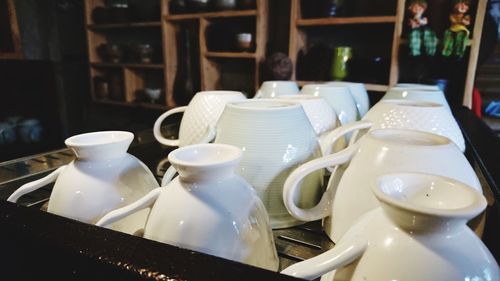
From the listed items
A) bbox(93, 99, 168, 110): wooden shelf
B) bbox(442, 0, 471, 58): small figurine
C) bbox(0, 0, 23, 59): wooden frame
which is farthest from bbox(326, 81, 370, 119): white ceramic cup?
bbox(0, 0, 23, 59): wooden frame

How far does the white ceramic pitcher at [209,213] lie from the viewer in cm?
31

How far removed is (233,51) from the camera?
1.86 m

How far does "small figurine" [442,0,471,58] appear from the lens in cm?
129

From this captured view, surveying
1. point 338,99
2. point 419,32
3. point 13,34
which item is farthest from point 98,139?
point 13,34

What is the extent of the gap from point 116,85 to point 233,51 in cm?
98

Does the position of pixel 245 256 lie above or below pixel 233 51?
below

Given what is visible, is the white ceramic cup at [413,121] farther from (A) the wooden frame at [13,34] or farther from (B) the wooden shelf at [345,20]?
(A) the wooden frame at [13,34]

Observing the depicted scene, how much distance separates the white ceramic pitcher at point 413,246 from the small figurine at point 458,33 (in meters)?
1.27

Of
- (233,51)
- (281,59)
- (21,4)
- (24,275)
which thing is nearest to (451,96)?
(281,59)

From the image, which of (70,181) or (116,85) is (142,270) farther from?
(116,85)

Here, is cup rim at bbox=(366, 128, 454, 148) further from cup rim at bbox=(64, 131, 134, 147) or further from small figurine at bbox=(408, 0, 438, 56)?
small figurine at bbox=(408, 0, 438, 56)

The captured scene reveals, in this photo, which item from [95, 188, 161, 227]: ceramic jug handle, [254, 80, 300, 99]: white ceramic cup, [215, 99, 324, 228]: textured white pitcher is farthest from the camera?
[254, 80, 300, 99]: white ceramic cup

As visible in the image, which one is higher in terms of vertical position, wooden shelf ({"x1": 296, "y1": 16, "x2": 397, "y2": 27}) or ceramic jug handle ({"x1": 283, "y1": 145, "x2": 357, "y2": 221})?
wooden shelf ({"x1": 296, "y1": 16, "x2": 397, "y2": 27})

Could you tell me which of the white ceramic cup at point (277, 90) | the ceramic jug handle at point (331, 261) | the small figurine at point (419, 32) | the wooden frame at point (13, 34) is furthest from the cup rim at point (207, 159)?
the wooden frame at point (13, 34)
